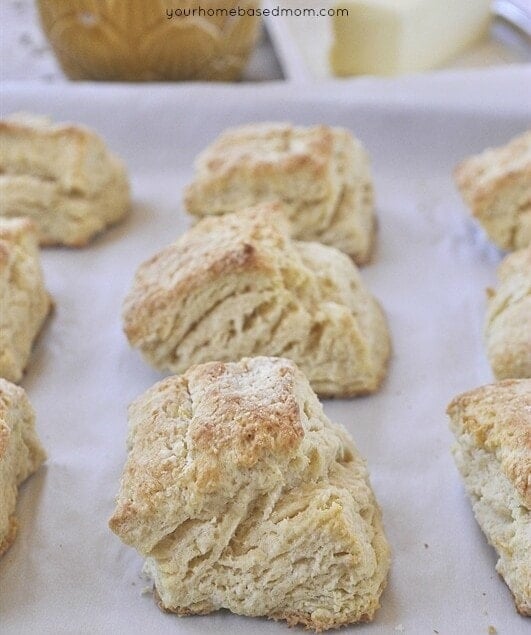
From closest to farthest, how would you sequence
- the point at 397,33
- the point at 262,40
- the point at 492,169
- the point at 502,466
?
the point at 502,466 → the point at 492,169 → the point at 397,33 → the point at 262,40

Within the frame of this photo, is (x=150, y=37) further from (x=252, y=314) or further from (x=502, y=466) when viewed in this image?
(x=502, y=466)

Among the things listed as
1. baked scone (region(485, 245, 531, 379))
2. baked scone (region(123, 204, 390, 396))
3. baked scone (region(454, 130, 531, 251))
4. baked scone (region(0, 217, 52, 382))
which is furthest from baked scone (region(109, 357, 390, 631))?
baked scone (region(454, 130, 531, 251))

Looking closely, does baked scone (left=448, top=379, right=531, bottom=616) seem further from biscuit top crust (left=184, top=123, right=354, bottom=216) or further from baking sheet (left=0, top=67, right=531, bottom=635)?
biscuit top crust (left=184, top=123, right=354, bottom=216)

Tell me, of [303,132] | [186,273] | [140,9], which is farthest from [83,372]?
[140,9]

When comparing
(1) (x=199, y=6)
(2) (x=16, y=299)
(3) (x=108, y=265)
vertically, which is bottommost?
(3) (x=108, y=265)

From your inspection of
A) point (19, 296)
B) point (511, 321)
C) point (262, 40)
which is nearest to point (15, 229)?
point (19, 296)

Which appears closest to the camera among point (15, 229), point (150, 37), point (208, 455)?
point (208, 455)

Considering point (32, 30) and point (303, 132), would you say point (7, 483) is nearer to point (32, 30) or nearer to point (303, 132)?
point (303, 132)
